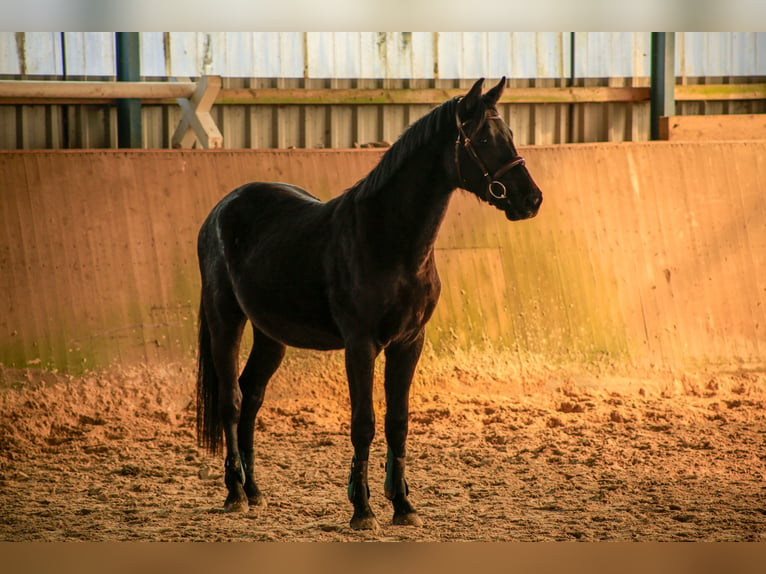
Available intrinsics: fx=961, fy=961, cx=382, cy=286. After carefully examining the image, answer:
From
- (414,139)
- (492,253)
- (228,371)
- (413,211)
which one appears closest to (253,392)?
(228,371)

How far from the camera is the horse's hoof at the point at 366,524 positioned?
3.69 meters

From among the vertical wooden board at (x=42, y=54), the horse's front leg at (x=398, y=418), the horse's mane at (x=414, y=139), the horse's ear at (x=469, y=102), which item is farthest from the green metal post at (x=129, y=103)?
the horse's ear at (x=469, y=102)

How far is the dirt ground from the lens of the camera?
152 inches

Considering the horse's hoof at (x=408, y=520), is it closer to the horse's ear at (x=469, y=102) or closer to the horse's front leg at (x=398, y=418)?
the horse's front leg at (x=398, y=418)

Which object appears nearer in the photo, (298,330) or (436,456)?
(298,330)

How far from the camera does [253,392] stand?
14.0ft

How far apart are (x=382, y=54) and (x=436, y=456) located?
3788 millimetres

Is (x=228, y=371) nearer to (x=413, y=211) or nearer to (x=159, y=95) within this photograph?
(x=413, y=211)

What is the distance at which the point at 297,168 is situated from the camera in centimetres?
627

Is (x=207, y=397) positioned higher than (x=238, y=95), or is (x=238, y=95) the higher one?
(x=238, y=95)

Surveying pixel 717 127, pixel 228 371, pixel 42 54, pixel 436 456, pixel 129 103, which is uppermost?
pixel 42 54

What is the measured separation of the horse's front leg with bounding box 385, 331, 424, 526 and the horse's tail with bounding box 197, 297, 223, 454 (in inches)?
34.9

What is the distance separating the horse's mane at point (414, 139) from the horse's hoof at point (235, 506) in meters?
1.44
